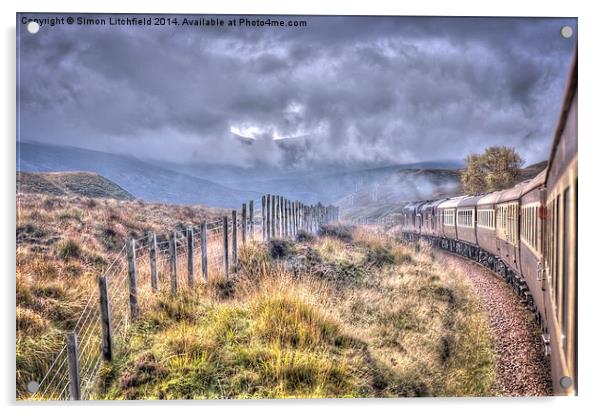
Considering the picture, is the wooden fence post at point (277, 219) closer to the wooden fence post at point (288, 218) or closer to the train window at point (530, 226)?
the wooden fence post at point (288, 218)

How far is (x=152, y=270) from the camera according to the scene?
394cm

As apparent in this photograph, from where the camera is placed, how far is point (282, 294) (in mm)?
3994

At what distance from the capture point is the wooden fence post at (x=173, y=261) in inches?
156

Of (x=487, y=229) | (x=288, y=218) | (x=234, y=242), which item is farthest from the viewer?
(x=487, y=229)

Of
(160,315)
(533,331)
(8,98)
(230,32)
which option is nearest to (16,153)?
(8,98)

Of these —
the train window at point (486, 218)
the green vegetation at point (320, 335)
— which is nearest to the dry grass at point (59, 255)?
the green vegetation at point (320, 335)

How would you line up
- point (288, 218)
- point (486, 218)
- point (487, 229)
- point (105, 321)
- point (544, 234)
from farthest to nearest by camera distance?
point (487, 229)
point (486, 218)
point (288, 218)
point (544, 234)
point (105, 321)

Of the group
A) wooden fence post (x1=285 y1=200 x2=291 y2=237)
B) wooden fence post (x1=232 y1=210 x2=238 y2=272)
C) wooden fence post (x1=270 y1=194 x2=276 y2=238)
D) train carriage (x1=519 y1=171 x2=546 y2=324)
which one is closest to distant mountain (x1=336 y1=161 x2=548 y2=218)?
train carriage (x1=519 y1=171 x2=546 y2=324)

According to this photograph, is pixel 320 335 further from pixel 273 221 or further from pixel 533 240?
pixel 533 240

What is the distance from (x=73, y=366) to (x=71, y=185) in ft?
4.76

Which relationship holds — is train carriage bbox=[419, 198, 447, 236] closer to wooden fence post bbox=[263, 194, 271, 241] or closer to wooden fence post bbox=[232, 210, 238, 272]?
wooden fence post bbox=[263, 194, 271, 241]

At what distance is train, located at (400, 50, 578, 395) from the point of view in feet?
10.9

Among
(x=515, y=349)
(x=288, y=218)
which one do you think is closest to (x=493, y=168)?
(x=515, y=349)
